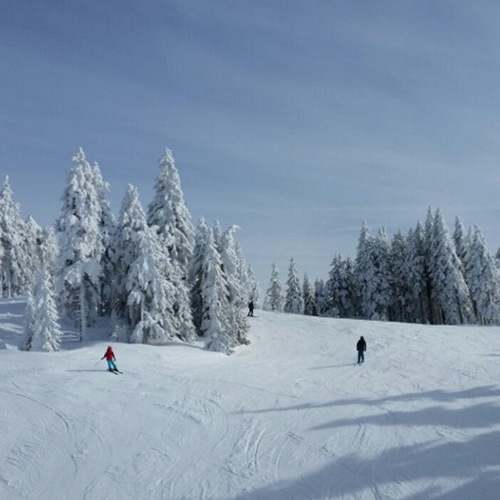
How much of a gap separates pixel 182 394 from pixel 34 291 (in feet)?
57.4

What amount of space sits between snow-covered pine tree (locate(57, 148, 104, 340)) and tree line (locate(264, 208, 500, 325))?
3893 cm

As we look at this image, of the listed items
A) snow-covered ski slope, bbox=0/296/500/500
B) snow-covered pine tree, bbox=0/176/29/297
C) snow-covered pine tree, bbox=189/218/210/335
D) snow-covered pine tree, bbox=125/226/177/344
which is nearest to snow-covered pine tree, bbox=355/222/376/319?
snow-covered pine tree, bbox=189/218/210/335

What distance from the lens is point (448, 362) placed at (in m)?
28.2

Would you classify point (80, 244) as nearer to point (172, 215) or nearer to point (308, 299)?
point (172, 215)

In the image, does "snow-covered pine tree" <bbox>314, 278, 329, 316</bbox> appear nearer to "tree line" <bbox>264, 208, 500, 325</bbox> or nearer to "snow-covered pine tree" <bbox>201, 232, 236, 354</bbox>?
"tree line" <bbox>264, 208, 500, 325</bbox>

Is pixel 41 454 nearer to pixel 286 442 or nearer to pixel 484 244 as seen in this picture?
pixel 286 442

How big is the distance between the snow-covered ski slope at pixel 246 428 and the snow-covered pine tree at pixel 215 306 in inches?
185

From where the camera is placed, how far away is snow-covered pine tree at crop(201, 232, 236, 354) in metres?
34.7

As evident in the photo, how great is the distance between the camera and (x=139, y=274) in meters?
33.4

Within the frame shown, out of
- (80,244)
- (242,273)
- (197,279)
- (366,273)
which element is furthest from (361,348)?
(242,273)

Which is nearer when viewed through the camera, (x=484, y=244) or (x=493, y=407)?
(x=493, y=407)

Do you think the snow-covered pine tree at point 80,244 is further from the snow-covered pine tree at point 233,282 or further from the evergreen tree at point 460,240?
the evergreen tree at point 460,240

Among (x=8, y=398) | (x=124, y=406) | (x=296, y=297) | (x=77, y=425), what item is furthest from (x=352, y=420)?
(x=296, y=297)

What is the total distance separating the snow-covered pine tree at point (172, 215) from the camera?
4012 cm
